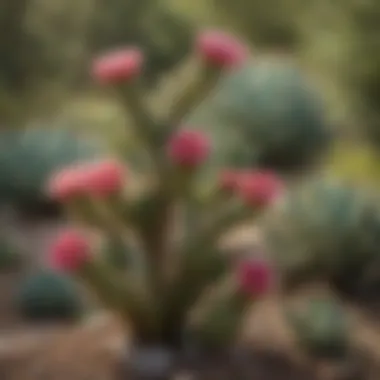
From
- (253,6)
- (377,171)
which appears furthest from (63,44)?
(253,6)

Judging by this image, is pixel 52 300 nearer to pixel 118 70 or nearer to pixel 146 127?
pixel 146 127

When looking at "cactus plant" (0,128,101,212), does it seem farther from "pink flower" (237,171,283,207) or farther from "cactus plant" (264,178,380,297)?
"pink flower" (237,171,283,207)

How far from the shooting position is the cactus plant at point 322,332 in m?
3.44

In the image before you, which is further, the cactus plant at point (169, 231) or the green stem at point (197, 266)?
the green stem at point (197, 266)

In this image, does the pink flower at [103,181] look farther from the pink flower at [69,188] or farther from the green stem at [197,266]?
the green stem at [197,266]

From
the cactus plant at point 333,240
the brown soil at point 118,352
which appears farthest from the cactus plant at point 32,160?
the cactus plant at point 333,240

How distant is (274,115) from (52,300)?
2556 mm

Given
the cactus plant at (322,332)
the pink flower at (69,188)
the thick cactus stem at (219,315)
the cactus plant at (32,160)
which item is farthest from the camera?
the cactus plant at (32,160)

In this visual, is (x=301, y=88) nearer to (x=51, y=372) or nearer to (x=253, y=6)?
(x=253, y=6)

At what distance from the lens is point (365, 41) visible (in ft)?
12.5

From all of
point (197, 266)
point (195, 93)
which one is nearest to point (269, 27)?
point (195, 93)

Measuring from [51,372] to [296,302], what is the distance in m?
1.03

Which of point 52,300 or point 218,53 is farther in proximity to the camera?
point 52,300

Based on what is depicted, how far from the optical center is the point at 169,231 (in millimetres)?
3221
